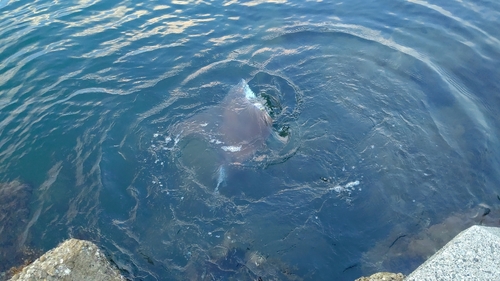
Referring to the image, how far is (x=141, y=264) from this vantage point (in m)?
6.09

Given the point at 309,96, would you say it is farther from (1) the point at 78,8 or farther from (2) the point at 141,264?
(1) the point at 78,8

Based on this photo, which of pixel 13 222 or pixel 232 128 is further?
pixel 232 128

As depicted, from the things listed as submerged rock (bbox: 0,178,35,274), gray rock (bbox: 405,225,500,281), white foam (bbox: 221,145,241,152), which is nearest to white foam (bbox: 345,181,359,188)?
white foam (bbox: 221,145,241,152)

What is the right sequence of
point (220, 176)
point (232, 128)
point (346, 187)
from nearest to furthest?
point (346, 187)
point (220, 176)
point (232, 128)

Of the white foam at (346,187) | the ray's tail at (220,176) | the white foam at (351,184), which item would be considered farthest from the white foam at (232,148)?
the white foam at (351,184)

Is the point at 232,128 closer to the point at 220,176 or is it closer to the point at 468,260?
the point at 220,176

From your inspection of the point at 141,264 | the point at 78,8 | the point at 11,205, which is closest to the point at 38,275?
the point at 141,264

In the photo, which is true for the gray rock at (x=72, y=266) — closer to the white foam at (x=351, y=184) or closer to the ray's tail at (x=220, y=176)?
the ray's tail at (x=220, y=176)

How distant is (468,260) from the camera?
4203 millimetres

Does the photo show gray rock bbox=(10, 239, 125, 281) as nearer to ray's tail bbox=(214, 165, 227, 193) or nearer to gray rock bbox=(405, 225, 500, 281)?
ray's tail bbox=(214, 165, 227, 193)

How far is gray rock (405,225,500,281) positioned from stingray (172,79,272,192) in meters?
3.88

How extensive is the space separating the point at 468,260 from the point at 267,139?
4281mm

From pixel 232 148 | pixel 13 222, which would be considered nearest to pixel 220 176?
pixel 232 148

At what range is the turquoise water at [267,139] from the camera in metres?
6.40
